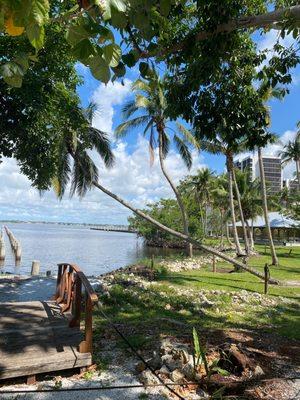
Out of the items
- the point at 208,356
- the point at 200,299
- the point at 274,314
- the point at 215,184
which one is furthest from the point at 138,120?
the point at 215,184

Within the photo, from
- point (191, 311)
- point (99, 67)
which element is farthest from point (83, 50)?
point (191, 311)

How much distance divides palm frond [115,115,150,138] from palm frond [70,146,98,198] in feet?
9.38

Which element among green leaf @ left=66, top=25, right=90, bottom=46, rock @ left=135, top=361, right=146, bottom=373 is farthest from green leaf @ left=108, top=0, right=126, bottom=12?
rock @ left=135, top=361, right=146, bottom=373

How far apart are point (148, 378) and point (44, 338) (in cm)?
203

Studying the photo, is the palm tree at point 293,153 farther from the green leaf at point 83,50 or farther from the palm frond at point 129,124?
the green leaf at point 83,50

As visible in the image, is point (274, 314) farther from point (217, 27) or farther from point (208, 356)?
point (217, 27)

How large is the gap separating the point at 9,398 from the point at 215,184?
46.4 meters

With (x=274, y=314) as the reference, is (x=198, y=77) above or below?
above

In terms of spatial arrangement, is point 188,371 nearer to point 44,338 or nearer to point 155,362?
point 155,362

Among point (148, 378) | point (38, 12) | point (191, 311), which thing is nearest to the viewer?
point (38, 12)

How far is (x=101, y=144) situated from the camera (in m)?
23.0

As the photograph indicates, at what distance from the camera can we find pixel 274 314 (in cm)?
1198

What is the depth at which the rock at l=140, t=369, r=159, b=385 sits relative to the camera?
565cm

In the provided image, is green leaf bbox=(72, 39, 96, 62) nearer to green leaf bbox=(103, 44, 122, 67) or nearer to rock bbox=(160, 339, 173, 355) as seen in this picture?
green leaf bbox=(103, 44, 122, 67)
